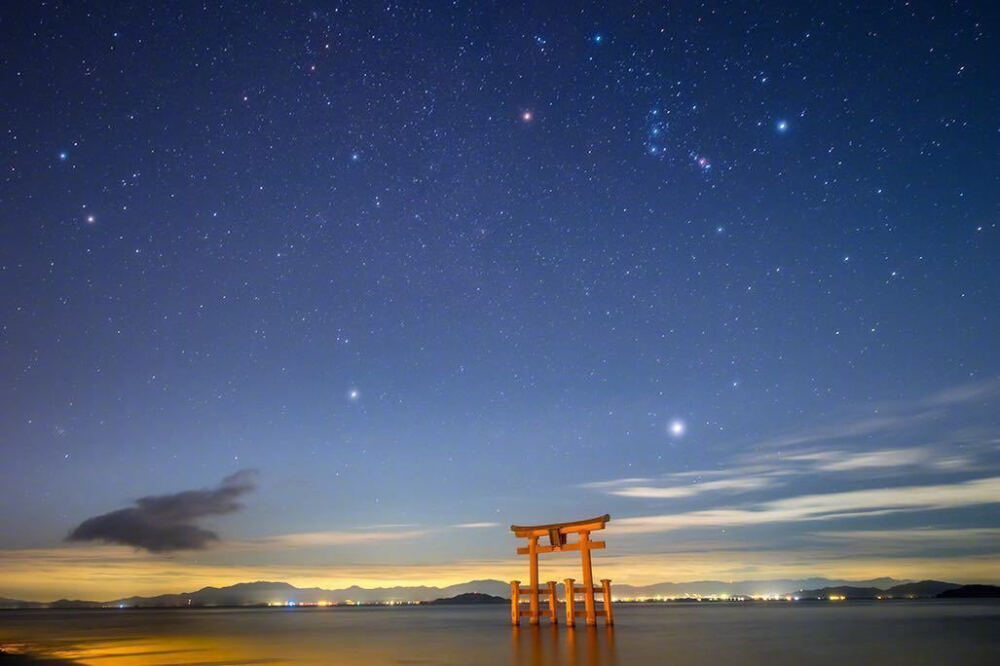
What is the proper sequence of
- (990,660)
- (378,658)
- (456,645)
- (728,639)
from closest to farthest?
(990,660) → (378,658) → (456,645) → (728,639)

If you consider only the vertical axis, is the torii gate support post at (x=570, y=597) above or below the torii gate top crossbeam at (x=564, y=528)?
below

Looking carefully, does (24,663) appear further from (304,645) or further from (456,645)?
(456,645)

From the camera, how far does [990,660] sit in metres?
20.5

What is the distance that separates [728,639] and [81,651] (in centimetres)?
2388

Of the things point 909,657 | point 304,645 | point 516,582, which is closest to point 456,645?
point 516,582

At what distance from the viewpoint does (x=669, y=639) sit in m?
29.2

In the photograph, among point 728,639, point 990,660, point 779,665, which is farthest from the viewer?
point 728,639

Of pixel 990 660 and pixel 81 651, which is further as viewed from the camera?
pixel 81 651

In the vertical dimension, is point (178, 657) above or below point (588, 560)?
below

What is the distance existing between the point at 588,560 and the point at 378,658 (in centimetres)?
796

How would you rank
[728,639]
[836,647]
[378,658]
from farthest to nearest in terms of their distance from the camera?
[728,639]
[836,647]
[378,658]

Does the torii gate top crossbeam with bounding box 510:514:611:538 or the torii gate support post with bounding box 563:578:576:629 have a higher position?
the torii gate top crossbeam with bounding box 510:514:611:538

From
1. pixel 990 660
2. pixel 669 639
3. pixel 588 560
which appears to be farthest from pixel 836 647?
pixel 588 560

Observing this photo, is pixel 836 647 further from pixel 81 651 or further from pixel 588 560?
pixel 81 651
